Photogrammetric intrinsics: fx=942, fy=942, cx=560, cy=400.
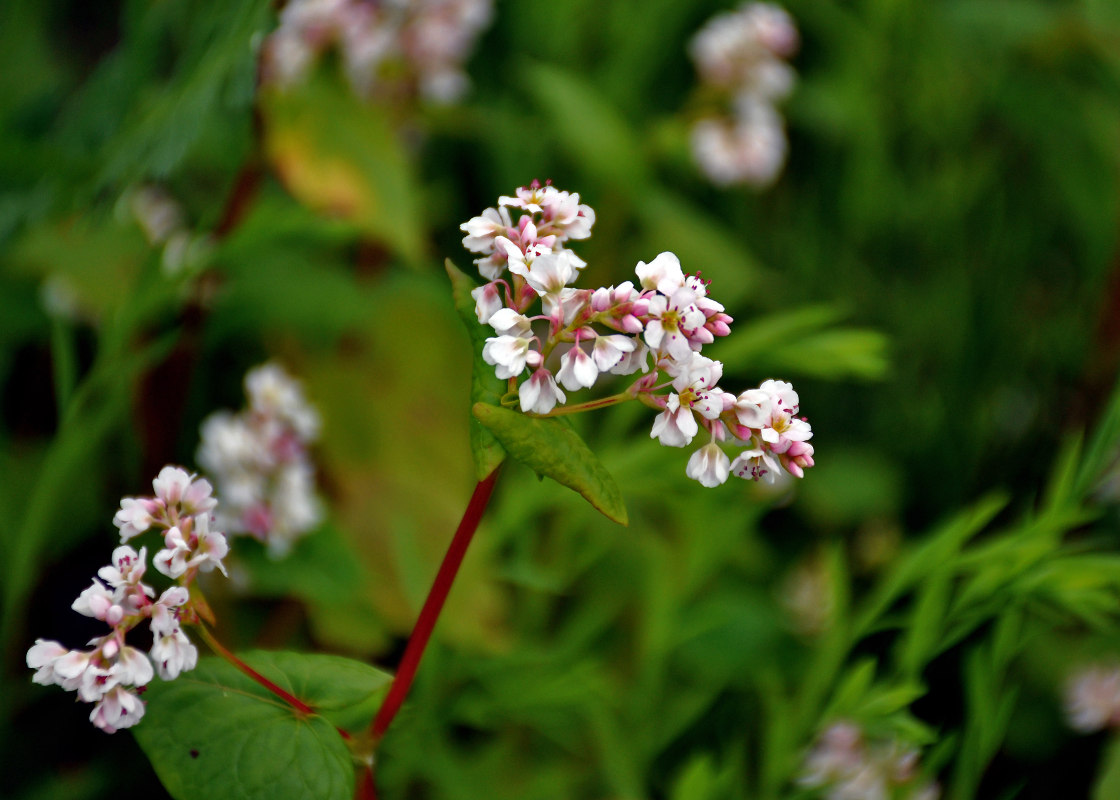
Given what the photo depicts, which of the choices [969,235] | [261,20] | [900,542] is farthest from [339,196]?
[969,235]

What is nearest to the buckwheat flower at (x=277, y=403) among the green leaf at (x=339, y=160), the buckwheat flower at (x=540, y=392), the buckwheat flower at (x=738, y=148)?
the green leaf at (x=339, y=160)

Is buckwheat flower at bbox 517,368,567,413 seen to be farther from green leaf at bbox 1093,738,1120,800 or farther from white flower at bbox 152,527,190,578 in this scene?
green leaf at bbox 1093,738,1120,800

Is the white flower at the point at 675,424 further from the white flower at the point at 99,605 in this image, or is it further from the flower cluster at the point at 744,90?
the flower cluster at the point at 744,90

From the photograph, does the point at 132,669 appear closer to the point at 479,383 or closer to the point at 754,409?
the point at 479,383

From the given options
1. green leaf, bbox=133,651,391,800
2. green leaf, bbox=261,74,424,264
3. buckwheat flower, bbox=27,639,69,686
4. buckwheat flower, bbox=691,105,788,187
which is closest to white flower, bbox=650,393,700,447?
→ green leaf, bbox=133,651,391,800

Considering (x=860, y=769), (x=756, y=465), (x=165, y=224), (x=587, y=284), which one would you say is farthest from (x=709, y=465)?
(x=165, y=224)

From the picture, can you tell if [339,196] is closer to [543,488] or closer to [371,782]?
[543,488]
